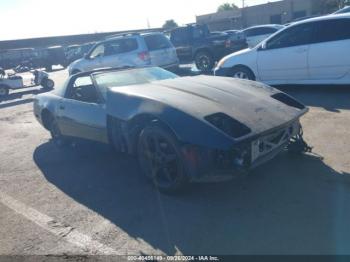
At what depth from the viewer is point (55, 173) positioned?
5.09 metres

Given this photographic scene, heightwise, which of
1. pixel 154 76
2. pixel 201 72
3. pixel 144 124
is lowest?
pixel 201 72

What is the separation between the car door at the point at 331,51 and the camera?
23.5 ft

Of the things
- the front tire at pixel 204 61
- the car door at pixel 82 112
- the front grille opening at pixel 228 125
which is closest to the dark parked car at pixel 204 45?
the front tire at pixel 204 61

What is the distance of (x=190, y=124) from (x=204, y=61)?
11248 millimetres

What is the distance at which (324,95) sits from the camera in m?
7.69

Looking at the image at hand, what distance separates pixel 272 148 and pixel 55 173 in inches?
120

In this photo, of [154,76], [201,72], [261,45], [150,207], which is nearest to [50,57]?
[201,72]

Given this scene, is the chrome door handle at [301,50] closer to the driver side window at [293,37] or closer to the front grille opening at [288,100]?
the driver side window at [293,37]

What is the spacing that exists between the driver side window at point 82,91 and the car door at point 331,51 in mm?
4707

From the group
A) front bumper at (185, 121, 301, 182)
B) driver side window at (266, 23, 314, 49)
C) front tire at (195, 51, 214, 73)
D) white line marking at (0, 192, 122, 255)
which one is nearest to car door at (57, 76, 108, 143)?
white line marking at (0, 192, 122, 255)

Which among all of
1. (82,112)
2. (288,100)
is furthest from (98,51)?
(288,100)

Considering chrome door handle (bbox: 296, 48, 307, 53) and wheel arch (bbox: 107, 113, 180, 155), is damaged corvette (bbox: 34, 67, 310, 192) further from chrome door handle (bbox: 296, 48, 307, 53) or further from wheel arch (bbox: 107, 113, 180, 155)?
chrome door handle (bbox: 296, 48, 307, 53)

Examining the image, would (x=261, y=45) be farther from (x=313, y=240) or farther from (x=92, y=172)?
(x=313, y=240)

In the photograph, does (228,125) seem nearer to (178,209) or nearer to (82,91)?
(178,209)
